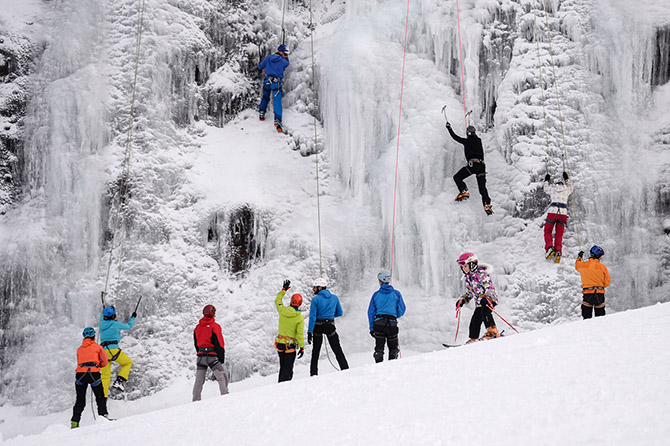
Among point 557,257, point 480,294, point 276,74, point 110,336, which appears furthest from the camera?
point 276,74

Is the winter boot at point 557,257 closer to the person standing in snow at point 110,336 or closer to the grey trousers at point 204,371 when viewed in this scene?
the grey trousers at point 204,371

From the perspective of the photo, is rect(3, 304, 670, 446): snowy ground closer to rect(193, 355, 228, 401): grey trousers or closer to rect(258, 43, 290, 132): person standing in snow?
rect(193, 355, 228, 401): grey trousers

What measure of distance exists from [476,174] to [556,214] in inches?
52.1

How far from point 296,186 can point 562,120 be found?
183 inches

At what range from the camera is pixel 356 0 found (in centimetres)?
1081

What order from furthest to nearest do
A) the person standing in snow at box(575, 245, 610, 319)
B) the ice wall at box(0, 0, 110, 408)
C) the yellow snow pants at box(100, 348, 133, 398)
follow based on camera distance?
the ice wall at box(0, 0, 110, 408) < the yellow snow pants at box(100, 348, 133, 398) < the person standing in snow at box(575, 245, 610, 319)

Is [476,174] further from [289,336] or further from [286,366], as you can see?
[286,366]

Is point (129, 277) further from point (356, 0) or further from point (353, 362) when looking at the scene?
point (356, 0)

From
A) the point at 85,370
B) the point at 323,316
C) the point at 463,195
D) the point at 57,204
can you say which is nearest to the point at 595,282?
the point at 463,195

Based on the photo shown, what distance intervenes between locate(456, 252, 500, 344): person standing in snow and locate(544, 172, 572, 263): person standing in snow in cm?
248

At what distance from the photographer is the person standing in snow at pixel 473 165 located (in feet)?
28.0

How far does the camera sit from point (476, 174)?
339 inches

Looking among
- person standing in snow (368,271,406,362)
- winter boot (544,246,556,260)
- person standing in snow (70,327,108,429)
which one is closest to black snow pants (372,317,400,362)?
person standing in snow (368,271,406,362)

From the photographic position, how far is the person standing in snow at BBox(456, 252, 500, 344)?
6098 mm
